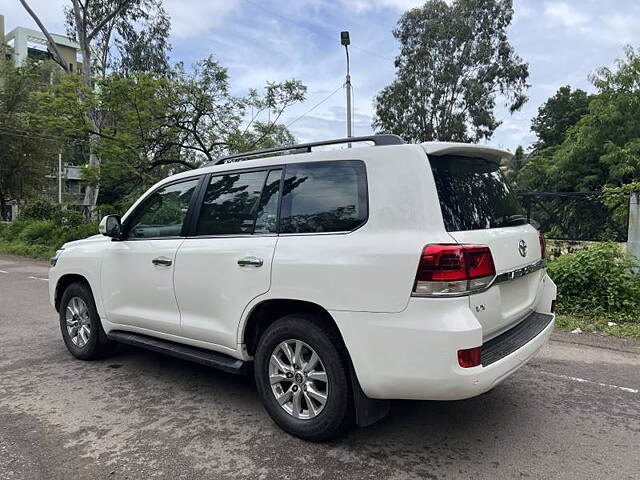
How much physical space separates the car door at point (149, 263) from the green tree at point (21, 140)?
22853mm

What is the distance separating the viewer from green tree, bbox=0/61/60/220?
26047 mm

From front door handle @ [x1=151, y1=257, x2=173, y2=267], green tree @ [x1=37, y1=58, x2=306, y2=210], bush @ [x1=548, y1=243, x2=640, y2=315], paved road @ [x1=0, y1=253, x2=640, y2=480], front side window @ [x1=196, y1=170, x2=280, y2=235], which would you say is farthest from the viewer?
green tree @ [x1=37, y1=58, x2=306, y2=210]

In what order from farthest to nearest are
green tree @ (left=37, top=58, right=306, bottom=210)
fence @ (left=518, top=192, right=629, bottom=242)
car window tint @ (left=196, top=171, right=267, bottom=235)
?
green tree @ (left=37, top=58, right=306, bottom=210) < fence @ (left=518, top=192, right=629, bottom=242) < car window tint @ (left=196, top=171, right=267, bottom=235)

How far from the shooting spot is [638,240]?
22.5 feet

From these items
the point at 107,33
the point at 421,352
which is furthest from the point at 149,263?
the point at 107,33

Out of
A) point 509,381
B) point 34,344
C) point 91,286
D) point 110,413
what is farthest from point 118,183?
point 509,381

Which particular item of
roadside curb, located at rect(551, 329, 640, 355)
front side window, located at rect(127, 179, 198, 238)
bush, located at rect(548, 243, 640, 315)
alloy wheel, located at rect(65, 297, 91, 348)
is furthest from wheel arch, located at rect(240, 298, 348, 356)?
bush, located at rect(548, 243, 640, 315)

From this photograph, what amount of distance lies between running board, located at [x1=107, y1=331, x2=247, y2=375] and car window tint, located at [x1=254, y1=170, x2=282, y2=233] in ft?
3.20

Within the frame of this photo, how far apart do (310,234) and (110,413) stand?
2.06 meters

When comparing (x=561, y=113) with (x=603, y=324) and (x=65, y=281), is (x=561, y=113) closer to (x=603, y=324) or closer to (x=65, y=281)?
(x=603, y=324)

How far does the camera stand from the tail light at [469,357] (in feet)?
8.41

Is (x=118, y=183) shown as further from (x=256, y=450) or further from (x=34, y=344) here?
(x=256, y=450)

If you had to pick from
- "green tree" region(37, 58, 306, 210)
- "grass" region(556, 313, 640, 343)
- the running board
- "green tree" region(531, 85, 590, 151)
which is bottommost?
"grass" region(556, 313, 640, 343)

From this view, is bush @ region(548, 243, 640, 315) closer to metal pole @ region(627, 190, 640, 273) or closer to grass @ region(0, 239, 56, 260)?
metal pole @ region(627, 190, 640, 273)
